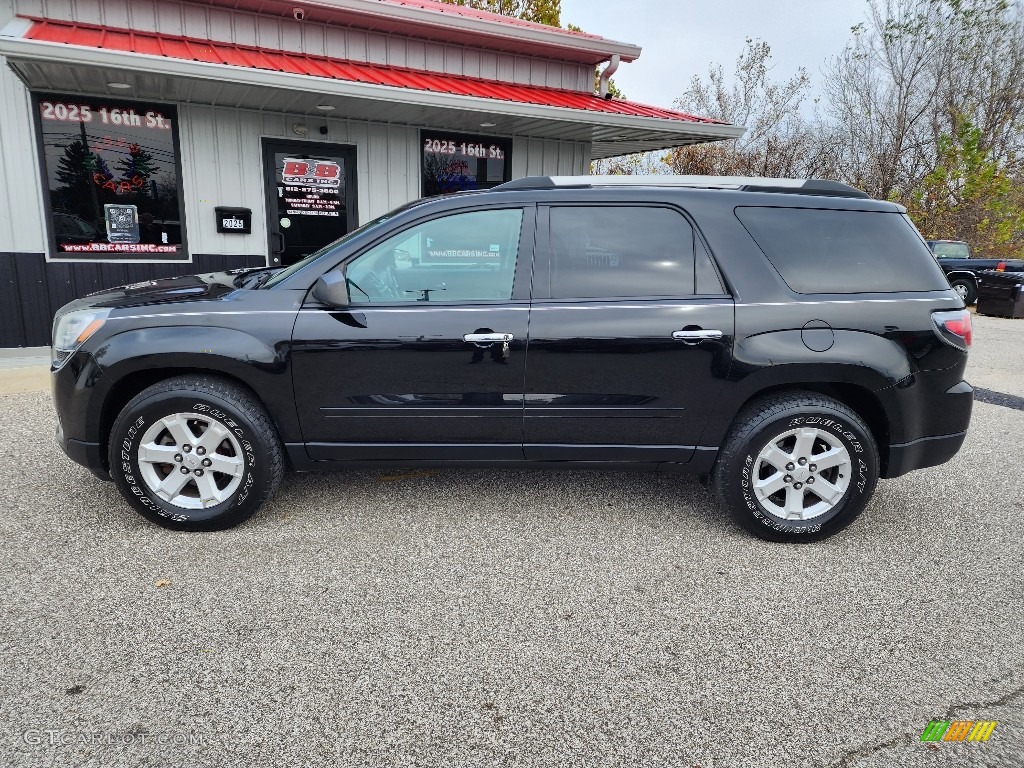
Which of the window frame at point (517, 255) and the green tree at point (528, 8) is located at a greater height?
the green tree at point (528, 8)

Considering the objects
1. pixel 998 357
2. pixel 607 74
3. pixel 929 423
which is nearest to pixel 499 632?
pixel 929 423

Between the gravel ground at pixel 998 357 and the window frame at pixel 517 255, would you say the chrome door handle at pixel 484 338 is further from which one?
the gravel ground at pixel 998 357

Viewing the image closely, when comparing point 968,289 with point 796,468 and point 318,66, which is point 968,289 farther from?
point 796,468

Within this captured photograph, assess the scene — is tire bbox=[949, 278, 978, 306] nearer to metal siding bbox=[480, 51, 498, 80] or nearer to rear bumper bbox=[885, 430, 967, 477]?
metal siding bbox=[480, 51, 498, 80]

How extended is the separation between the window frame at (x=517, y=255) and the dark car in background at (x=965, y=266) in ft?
53.8

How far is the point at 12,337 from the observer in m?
7.61

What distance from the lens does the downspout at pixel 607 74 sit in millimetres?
9461

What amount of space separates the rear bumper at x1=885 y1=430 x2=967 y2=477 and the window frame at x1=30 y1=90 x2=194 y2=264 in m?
7.66

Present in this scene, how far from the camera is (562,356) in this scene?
3.45 meters

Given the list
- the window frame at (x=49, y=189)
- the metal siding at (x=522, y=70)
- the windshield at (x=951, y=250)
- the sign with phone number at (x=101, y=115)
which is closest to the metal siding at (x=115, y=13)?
the window frame at (x=49, y=189)

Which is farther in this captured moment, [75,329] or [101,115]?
[101,115]

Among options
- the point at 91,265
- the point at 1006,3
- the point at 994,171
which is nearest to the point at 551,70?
the point at 91,265

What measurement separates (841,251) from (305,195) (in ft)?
22.4

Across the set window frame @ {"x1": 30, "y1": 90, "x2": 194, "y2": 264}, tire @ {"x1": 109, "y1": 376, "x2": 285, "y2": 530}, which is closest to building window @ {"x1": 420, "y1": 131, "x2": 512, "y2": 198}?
window frame @ {"x1": 30, "y1": 90, "x2": 194, "y2": 264}
